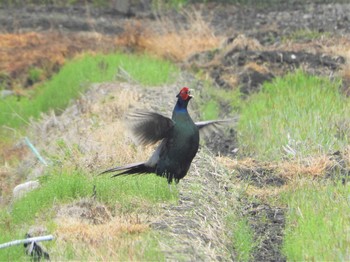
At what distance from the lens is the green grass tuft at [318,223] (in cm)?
805

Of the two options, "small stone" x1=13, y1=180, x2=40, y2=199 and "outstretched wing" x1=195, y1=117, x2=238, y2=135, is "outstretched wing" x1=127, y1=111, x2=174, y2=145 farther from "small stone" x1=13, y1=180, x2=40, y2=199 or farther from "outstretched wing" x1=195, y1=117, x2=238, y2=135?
"small stone" x1=13, y1=180, x2=40, y2=199

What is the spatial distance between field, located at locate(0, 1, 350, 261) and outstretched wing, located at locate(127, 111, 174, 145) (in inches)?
15.3

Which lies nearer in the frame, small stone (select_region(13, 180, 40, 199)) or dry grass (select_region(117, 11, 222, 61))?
small stone (select_region(13, 180, 40, 199))

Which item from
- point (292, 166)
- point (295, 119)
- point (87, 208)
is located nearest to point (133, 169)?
point (87, 208)

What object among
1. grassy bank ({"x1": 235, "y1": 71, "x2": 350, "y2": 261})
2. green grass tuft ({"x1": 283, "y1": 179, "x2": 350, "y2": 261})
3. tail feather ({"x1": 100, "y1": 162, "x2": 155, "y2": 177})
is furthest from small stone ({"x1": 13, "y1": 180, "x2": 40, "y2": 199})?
green grass tuft ({"x1": 283, "y1": 179, "x2": 350, "y2": 261})

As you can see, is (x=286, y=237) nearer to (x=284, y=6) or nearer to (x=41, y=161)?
(x=41, y=161)

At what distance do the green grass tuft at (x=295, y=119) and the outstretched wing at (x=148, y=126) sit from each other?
2.85 m

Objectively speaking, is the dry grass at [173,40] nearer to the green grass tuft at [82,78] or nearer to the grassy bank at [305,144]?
the green grass tuft at [82,78]

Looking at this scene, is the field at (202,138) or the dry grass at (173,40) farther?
→ the dry grass at (173,40)

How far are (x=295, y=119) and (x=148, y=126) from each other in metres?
4.46

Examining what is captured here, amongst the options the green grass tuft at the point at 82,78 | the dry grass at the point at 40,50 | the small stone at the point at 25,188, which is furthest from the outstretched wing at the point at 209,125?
the dry grass at the point at 40,50

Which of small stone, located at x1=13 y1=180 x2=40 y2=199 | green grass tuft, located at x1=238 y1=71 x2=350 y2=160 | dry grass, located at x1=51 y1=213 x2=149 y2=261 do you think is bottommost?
green grass tuft, located at x1=238 y1=71 x2=350 y2=160

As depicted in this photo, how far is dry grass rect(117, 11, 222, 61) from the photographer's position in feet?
63.2

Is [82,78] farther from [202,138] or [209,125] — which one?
[209,125]
